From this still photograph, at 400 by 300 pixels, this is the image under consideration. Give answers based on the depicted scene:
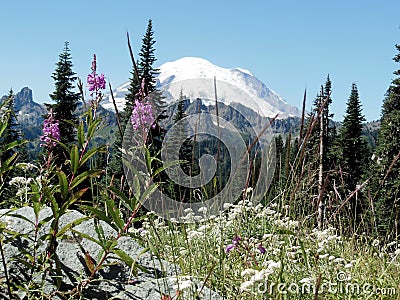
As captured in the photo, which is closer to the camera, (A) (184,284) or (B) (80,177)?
(A) (184,284)

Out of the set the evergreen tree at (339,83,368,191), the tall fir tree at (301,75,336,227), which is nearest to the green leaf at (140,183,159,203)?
the tall fir tree at (301,75,336,227)

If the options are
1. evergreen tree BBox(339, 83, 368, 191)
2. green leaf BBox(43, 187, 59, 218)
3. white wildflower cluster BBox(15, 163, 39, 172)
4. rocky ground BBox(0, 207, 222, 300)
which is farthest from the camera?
evergreen tree BBox(339, 83, 368, 191)

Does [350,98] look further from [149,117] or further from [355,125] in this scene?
[149,117]

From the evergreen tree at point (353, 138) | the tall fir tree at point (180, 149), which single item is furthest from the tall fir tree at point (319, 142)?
the evergreen tree at point (353, 138)

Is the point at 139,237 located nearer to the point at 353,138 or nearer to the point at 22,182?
the point at 22,182

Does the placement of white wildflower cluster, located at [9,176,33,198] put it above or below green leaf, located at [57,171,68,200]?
below

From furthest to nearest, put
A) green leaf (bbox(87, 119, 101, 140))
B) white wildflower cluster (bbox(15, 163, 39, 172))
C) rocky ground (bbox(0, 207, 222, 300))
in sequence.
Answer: white wildflower cluster (bbox(15, 163, 39, 172)) < green leaf (bbox(87, 119, 101, 140)) < rocky ground (bbox(0, 207, 222, 300))

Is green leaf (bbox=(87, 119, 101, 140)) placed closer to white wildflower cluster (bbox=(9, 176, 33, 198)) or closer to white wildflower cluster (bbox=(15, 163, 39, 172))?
white wildflower cluster (bbox=(15, 163, 39, 172))

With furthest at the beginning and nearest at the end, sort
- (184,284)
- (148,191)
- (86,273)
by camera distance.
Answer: (86,273)
(148,191)
(184,284)

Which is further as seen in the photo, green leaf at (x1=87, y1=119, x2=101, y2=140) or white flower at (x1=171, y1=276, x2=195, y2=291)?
green leaf at (x1=87, y1=119, x2=101, y2=140)

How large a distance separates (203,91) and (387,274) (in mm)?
2003

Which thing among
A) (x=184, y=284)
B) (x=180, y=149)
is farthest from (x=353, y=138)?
(x=184, y=284)

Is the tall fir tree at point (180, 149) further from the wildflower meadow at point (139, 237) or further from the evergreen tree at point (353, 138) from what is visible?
the evergreen tree at point (353, 138)

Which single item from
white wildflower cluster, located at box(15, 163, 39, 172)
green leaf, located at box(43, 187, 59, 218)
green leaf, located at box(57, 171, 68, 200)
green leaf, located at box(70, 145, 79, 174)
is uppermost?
green leaf, located at box(70, 145, 79, 174)
